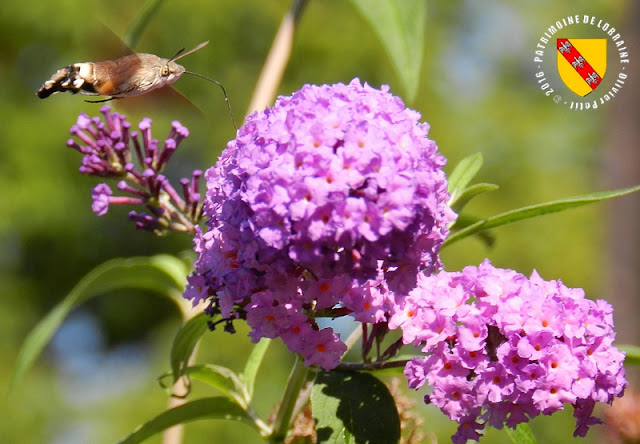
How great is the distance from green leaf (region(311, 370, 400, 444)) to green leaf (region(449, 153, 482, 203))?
369 mm

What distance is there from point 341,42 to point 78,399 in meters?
5.11

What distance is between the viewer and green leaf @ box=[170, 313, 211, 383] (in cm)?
108

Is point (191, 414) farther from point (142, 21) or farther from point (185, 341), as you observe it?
point (142, 21)

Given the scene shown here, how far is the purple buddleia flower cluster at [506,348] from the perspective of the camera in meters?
0.87

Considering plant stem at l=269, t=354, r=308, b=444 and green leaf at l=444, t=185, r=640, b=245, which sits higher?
green leaf at l=444, t=185, r=640, b=245

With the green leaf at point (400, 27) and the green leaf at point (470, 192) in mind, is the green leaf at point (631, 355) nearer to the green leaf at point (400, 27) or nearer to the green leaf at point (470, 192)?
the green leaf at point (470, 192)

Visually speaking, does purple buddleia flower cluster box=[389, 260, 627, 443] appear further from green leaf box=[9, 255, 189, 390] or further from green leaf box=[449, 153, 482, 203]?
green leaf box=[9, 255, 189, 390]

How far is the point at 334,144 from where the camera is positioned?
792mm

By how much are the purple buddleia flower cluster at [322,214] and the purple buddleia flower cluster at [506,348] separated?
5cm

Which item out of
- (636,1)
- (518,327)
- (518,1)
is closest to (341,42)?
(518,1)

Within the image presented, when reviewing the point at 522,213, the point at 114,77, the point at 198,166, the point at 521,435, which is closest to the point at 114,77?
the point at 114,77

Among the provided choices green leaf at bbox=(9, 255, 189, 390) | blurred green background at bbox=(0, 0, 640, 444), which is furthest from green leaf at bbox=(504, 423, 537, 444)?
blurred green background at bbox=(0, 0, 640, 444)

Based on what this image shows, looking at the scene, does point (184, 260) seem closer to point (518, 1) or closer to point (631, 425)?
point (631, 425)

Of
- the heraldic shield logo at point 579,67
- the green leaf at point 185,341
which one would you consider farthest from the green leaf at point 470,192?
the heraldic shield logo at point 579,67
